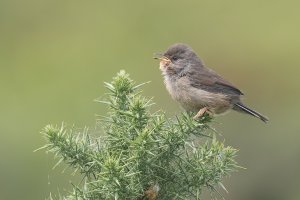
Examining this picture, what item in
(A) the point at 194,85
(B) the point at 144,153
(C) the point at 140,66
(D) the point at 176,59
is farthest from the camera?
(C) the point at 140,66

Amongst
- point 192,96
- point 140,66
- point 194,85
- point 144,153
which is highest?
point 140,66

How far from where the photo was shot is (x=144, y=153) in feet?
10.7

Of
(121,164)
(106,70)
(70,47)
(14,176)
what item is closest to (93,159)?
(121,164)

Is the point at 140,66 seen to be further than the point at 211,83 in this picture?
Yes

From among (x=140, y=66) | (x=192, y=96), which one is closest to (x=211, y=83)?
(x=192, y=96)

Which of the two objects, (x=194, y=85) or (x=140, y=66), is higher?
(x=140, y=66)

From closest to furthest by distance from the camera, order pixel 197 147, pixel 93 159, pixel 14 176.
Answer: pixel 93 159, pixel 197 147, pixel 14 176

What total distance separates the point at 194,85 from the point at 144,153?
2.28 m

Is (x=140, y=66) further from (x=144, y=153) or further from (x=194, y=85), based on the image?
(x=144, y=153)

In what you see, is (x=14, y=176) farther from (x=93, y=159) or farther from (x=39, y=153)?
(x=93, y=159)

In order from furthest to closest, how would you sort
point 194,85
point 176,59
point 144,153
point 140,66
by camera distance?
point 140,66, point 176,59, point 194,85, point 144,153

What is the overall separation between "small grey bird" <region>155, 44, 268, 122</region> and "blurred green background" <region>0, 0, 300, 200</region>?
3105mm

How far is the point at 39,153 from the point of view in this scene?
31.3 ft

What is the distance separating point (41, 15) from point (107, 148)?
1059cm
